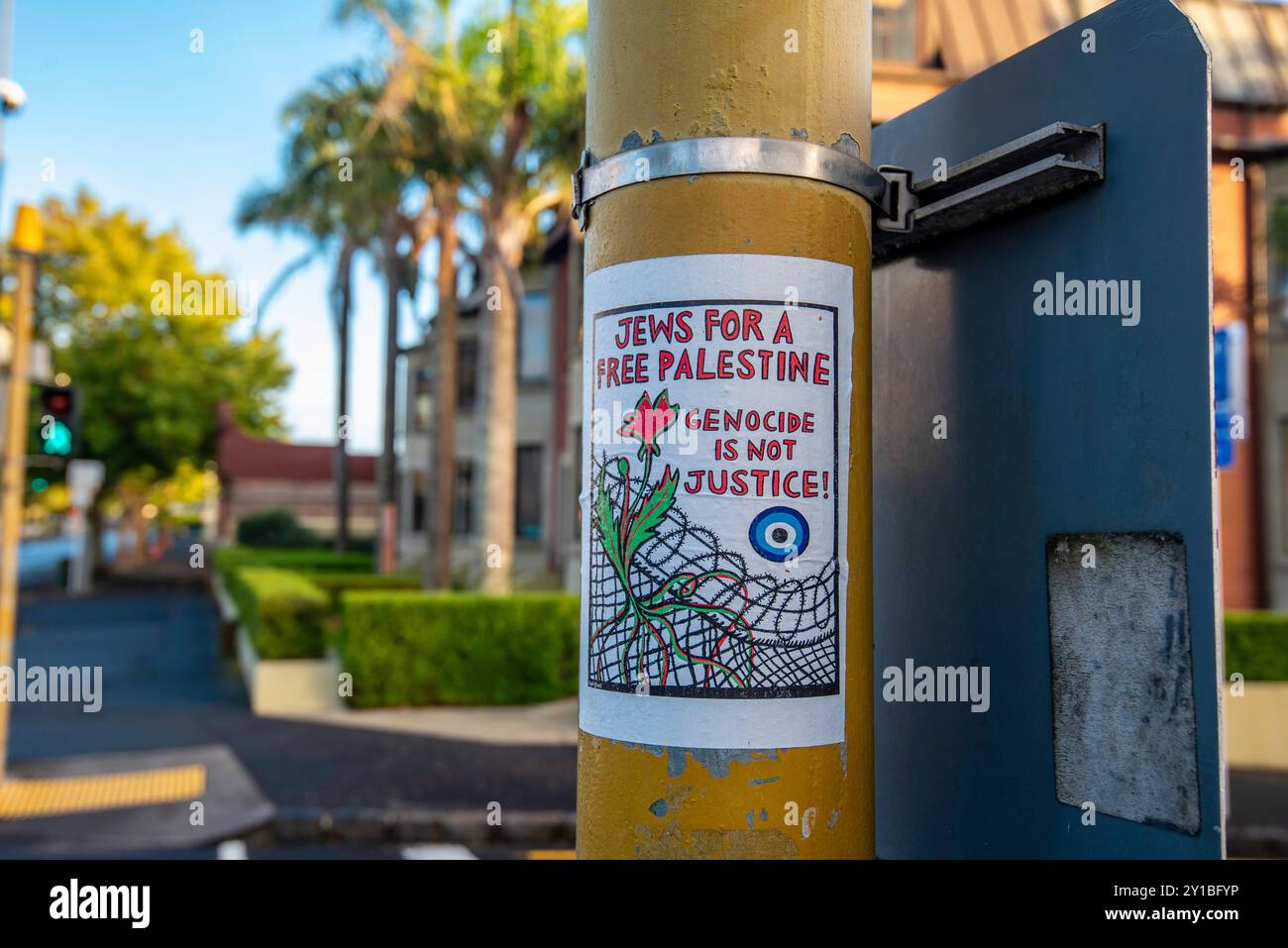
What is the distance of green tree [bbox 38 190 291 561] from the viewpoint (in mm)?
33750

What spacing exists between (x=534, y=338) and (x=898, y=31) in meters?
12.2

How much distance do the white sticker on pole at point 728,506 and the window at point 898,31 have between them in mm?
14382

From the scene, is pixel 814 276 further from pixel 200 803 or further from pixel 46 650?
pixel 46 650

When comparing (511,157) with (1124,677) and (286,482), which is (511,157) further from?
(286,482)

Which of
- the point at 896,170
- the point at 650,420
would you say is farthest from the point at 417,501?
the point at 650,420

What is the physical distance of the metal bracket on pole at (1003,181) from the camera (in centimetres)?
192

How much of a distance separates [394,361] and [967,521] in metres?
25.1

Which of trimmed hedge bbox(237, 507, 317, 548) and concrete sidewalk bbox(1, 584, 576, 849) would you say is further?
trimmed hedge bbox(237, 507, 317, 548)

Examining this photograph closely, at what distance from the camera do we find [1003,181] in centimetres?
205

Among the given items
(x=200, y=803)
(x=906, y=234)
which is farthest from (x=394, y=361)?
(x=906, y=234)

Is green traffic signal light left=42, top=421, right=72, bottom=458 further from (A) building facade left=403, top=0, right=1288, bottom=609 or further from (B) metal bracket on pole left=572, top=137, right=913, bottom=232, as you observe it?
(B) metal bracket on pole left=572, top=137, right=913, bottom=232

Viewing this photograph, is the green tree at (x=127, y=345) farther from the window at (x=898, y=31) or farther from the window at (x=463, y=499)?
the window at (x=898, y=31)

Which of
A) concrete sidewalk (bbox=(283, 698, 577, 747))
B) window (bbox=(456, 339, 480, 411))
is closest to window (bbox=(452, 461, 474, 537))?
window (bbox=(456, 339, 480, 411))

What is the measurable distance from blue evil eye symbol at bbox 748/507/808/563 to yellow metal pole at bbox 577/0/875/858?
12 centimetres
